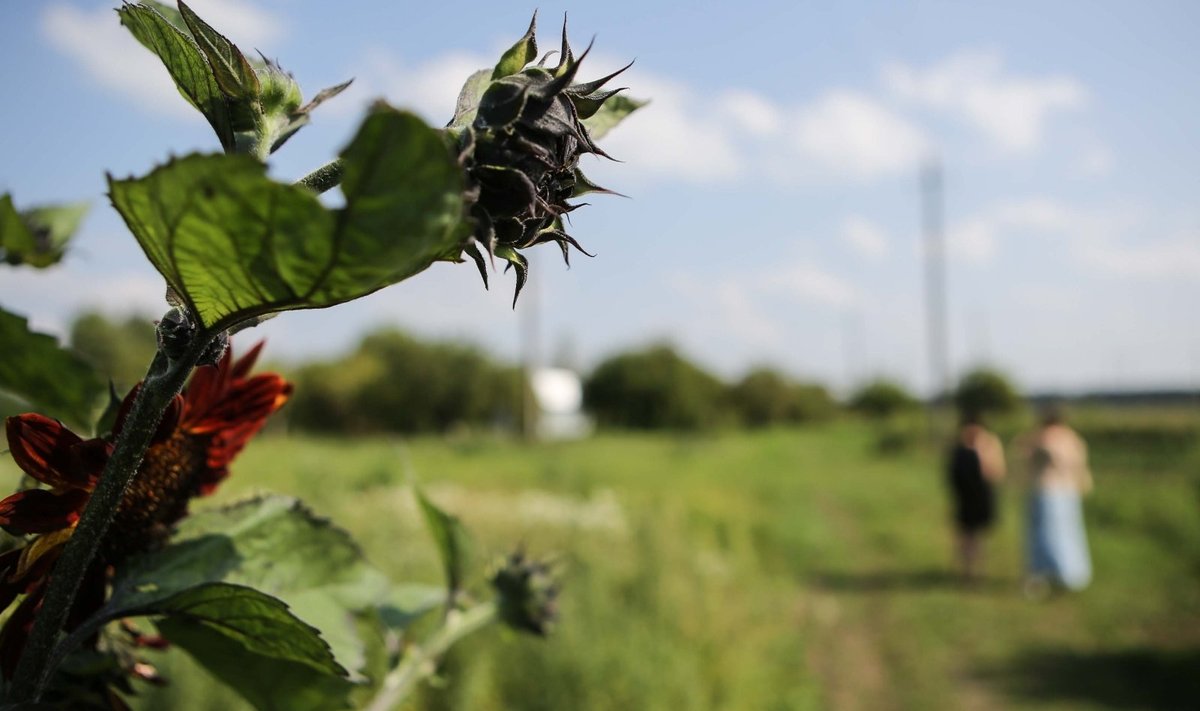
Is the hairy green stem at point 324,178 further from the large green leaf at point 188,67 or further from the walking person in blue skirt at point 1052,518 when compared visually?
the walking person in blue skirt at point 1052,518

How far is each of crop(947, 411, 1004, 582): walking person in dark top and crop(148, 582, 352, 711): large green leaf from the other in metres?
7.77

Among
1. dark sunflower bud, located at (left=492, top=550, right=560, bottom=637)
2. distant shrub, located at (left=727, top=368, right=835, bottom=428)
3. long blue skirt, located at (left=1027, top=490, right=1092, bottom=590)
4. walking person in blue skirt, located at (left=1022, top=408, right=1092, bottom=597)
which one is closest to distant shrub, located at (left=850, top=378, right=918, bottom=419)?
distant shrub, located at (left=727, top=368, right=835, bottom=428)

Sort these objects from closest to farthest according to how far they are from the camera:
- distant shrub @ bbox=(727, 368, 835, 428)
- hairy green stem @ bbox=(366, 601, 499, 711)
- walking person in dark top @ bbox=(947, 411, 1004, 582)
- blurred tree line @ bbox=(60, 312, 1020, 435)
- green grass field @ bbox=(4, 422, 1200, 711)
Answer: hairy green stem @ bbox=(366, 601, 499, 711), green grass field @ bbox=(4, 422, 1200, 711), walking person in dark top @ bbox=(947, 411, 1004, 582), blurred tree line @ bbox=(60, 312, 1020, 435), distant shrub @ bbox=(727, 368, 835, 428)

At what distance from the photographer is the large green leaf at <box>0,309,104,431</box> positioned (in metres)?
0.40

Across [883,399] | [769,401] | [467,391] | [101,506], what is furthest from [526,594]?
[769,401]

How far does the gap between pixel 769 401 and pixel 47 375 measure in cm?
3840

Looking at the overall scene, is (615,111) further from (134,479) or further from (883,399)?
(883,399)

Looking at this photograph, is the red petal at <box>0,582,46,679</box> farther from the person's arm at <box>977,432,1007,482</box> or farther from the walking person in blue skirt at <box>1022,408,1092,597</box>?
the person's arm at <box>977,432,1007,482</box>

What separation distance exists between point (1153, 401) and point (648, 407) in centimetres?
2265

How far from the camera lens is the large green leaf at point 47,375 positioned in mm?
401

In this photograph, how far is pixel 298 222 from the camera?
236 mm

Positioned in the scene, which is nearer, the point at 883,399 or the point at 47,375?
the point at 47,375

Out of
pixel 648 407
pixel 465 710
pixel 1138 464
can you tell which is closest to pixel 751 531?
pixel 465 710

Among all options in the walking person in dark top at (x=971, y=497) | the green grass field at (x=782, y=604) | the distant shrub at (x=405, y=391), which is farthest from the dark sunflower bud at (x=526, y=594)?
the distant shrub at (x=405, y=391)
